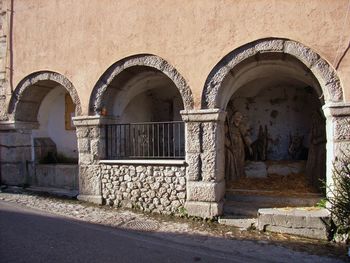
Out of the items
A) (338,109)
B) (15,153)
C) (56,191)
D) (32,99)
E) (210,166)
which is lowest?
(56,191)

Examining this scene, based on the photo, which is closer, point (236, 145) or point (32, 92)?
point (236, 145)

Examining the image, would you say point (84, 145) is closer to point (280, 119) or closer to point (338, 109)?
point (280, 119)

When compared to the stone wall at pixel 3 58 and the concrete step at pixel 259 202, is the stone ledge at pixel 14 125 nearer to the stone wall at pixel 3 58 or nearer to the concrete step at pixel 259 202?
the stone wall at pixel 3 58

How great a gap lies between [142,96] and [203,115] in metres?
3.72

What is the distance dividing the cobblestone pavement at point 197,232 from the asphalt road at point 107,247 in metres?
0.04

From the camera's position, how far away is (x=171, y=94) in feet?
32.9

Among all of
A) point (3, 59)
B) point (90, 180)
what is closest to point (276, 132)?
point (90, 180)

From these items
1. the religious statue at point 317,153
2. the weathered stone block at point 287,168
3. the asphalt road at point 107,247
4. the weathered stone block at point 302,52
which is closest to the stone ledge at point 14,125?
the asphalt road at point 107,247

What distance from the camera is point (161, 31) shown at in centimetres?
688

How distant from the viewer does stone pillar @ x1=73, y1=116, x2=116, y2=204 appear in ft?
24.8

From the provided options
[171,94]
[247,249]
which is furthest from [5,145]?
[247,249]

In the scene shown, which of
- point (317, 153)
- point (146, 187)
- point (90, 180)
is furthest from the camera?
point (90, 180)

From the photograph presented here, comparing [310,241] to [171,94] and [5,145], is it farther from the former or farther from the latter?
[5,145]

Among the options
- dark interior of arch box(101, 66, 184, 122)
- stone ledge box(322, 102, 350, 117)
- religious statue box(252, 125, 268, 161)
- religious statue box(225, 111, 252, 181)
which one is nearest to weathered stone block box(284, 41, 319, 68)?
stone ledge box(322, 102, 350, 117)
